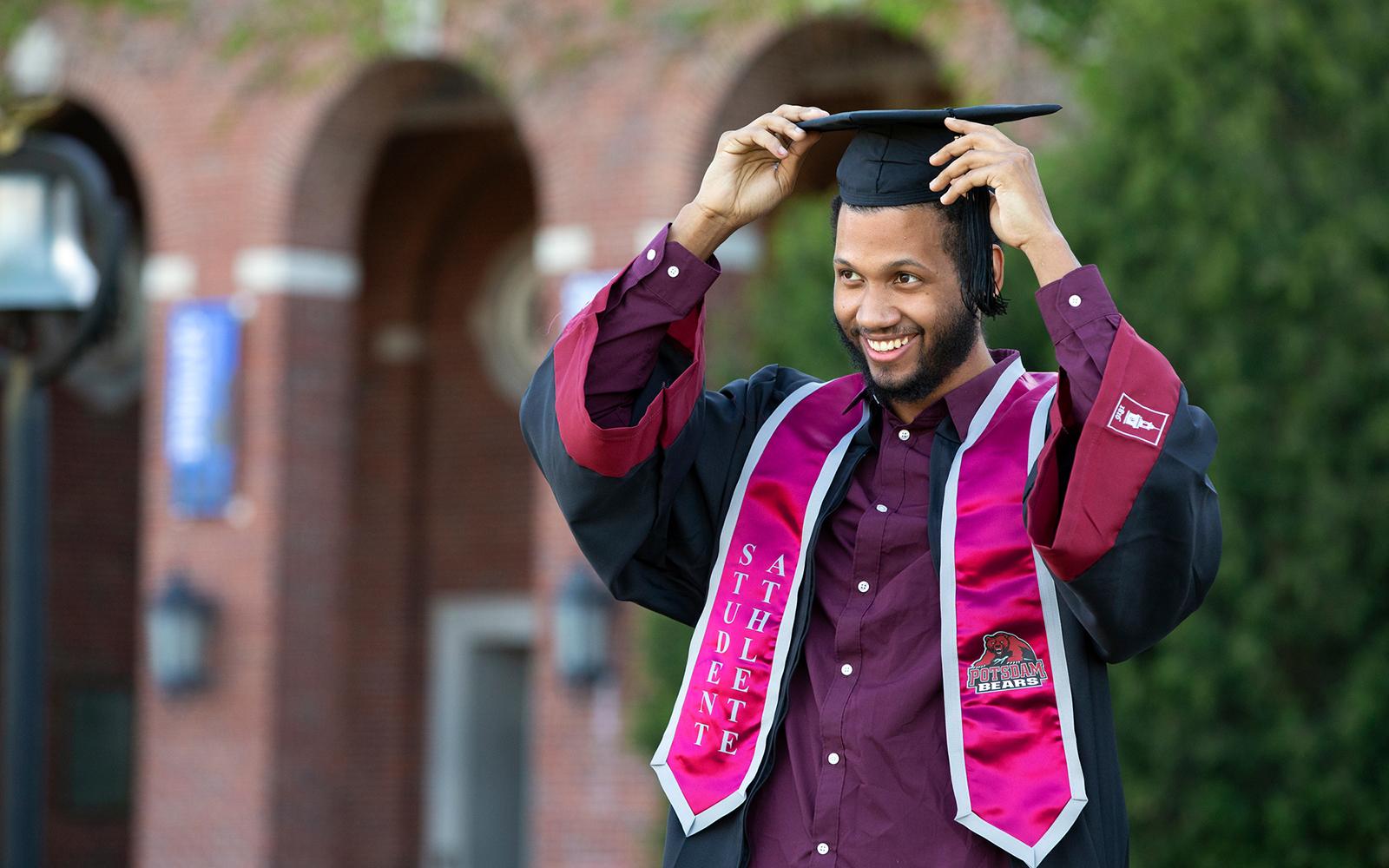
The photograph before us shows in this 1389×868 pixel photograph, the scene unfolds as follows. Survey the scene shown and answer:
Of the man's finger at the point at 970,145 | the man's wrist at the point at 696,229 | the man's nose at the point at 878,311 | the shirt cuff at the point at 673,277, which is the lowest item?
the man's nose at the point at 878,311

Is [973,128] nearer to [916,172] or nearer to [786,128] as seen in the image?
[916,172]

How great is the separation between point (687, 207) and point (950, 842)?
95 centimetres

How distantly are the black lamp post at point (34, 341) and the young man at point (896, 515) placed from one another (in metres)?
2.55

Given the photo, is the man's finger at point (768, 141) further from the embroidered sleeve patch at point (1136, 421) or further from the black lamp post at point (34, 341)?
the black lamp post at point (34, 341)

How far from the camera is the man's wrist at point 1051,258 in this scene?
260cm

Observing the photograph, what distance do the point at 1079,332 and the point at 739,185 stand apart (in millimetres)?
561

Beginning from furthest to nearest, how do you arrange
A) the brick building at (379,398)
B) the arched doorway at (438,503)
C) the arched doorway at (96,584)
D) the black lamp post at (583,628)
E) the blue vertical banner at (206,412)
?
the arched doorway at (96,584) → the arched doorway at (438,503) → the blue vertical banner at (206,412) → the brick building at (379,398) → the black lamp post at (583,628)

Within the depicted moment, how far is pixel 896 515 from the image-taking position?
275 cm

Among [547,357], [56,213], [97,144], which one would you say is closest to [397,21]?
[97,144]

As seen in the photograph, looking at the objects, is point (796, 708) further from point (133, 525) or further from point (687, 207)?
point (133, 525)

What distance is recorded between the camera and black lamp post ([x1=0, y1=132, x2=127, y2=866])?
4.94 metres

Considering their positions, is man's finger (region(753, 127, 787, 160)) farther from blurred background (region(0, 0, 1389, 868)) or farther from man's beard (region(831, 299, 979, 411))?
blurred background (region(0, 0, 1389, 868))

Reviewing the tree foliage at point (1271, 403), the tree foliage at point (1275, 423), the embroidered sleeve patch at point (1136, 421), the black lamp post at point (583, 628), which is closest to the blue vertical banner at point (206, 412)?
the black lamp post at point (583, 628)

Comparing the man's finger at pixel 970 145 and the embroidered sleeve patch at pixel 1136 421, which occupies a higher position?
the man's finger at pixel 970 145
